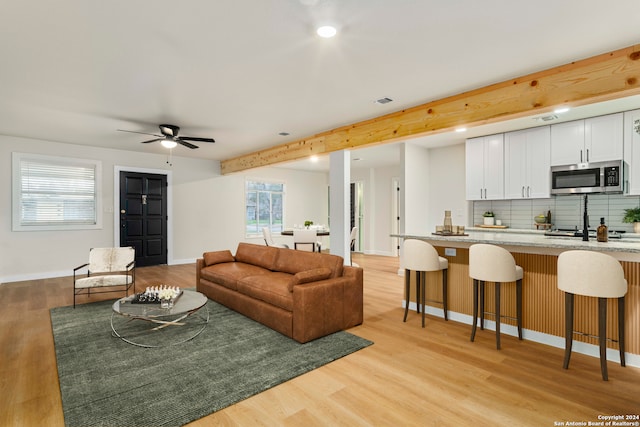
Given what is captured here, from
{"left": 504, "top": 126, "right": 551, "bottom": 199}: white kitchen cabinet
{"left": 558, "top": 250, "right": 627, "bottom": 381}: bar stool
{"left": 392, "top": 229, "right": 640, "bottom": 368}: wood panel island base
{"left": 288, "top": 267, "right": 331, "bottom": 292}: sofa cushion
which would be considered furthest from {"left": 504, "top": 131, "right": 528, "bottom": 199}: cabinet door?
{"left": 288, "top": 267, "right": 331, "bottom": 292}: sofa cushion

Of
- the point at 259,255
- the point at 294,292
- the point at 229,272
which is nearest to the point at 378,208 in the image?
the point at 259,255

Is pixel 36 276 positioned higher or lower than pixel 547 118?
lower

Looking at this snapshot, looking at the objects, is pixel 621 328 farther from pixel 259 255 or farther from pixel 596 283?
pixel 259 255

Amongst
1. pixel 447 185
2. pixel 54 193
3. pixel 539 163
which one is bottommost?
pixel 54 193

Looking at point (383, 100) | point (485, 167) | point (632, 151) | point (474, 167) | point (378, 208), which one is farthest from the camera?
point (378, 208)

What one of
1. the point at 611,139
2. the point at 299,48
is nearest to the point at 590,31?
the point at 299,48

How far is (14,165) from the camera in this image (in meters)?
5.94

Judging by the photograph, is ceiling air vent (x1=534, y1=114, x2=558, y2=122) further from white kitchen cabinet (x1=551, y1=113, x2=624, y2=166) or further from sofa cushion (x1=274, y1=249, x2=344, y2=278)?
sofa cushion (x1=274, y1=249, x2=344, y2=278)

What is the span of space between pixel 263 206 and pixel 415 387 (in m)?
7.70

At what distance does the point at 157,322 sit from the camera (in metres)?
3.33

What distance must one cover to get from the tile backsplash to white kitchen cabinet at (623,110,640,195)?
1.28 ft

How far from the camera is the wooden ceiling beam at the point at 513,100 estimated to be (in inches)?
108

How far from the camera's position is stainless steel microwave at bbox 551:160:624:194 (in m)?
4.53

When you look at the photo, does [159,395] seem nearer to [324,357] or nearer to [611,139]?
[324,357]
